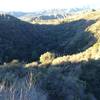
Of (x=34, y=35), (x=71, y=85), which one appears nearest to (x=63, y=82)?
(x=71, y=85)

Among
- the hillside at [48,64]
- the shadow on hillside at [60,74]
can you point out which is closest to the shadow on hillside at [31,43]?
the hillside at [48,64]

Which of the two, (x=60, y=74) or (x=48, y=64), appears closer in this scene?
(x=60, y=74)

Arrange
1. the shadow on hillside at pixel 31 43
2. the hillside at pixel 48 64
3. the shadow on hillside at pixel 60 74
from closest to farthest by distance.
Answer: the hillside at pixel 48 64
the shadow on hillside at pixel 60 74
the shadow on hillside at pixel 31 43

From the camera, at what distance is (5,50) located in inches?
2383

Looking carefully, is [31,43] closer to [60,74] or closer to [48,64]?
[48,64]

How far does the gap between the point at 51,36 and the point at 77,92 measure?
245 feet

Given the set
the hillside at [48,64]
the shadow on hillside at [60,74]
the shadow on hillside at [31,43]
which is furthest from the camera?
the shadow on hillside at [31,43]

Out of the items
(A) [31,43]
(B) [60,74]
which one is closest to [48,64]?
(B) [60,74]

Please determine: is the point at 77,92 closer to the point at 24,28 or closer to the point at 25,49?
the point at 25,49

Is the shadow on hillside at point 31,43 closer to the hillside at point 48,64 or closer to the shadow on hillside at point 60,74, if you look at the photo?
the hillside at point 48,64

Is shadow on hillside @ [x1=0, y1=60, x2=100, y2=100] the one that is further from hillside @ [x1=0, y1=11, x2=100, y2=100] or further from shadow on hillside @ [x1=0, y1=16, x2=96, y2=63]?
shadow on hillside @ [x1=0, y1=16, x2=96, y2=63]

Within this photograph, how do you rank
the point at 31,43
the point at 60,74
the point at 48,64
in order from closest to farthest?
the point at 60,74 < the point at 48,64 < the point at 31,43

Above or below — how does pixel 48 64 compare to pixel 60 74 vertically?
below

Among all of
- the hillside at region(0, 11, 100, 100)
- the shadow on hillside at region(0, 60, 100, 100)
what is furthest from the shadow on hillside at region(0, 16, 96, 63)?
the shadow on hillside at region(0, 60, 100, 100)
